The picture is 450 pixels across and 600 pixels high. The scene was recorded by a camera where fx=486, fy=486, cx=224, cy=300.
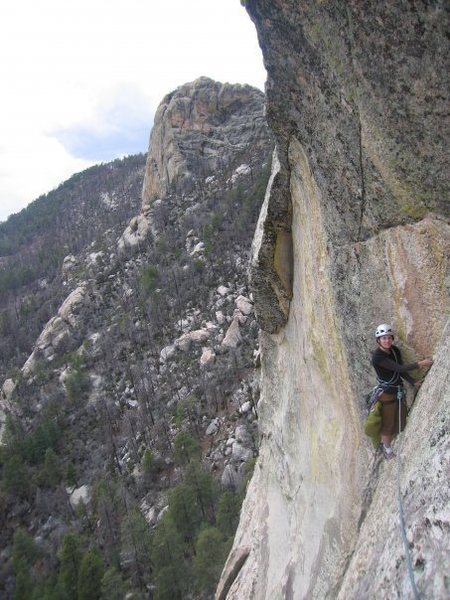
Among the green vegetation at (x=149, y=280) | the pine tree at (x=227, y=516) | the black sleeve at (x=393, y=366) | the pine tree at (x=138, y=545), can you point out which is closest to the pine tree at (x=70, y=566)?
the pine tree at (x=138, y=545)

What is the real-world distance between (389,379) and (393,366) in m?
0.24

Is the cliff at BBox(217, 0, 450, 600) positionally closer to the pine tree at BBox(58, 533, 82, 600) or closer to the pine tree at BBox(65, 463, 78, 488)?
the pine tree at BBox(58, 533, 82, 600)

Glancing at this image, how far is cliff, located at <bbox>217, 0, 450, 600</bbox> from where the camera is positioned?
15.2 ft

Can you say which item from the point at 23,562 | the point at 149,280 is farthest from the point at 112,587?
the point at 149,280

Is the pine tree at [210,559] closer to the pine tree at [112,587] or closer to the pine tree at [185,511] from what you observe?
the pine tree at [112,587]

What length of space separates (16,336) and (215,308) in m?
45.0

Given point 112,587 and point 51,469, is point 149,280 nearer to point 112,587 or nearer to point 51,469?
point 51,469

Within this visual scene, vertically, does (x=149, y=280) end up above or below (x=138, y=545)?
above

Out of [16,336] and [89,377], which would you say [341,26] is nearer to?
[89,377]

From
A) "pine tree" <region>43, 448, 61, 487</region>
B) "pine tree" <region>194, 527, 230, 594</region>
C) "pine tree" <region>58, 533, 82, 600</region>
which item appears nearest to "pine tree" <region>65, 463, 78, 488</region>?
"pine tree" <region>43, 448, 61, 487</region>

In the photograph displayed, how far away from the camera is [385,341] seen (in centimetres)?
551

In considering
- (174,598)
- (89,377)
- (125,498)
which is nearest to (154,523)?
(125,498)

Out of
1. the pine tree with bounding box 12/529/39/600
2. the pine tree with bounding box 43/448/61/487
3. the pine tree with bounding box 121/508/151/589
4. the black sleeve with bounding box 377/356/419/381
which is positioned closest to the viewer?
the black sleeve with bounding box 377/356/419/381

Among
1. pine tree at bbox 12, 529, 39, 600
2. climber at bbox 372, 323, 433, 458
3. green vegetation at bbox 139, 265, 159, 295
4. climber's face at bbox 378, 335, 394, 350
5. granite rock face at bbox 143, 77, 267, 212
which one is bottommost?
pine tree at bbox 12, 529, 39, 600
